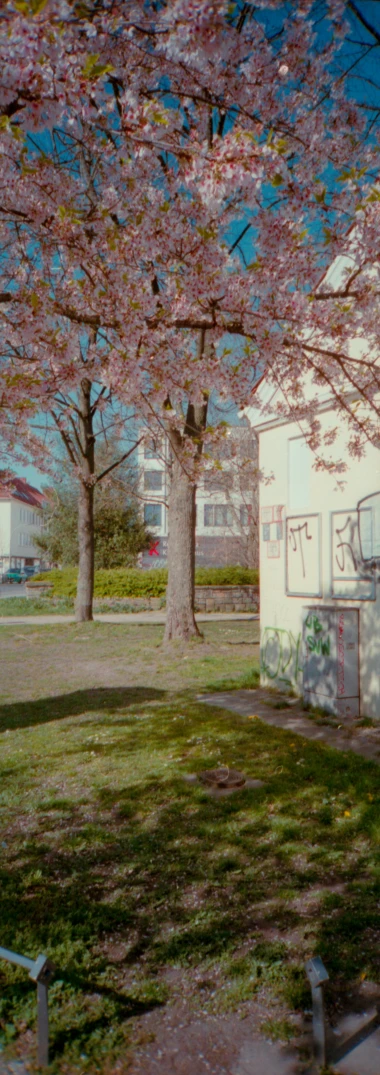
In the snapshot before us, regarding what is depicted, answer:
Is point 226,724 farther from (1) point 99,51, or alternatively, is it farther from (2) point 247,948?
(1) point 99,51

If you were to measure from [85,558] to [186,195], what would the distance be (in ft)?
49.6

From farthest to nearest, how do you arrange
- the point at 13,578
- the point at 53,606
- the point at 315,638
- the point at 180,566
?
the point at 13,578 < the point at 53,606 < the point at 180,566 < the point at 315,638

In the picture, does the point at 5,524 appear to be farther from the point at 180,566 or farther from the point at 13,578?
the point at 180,566

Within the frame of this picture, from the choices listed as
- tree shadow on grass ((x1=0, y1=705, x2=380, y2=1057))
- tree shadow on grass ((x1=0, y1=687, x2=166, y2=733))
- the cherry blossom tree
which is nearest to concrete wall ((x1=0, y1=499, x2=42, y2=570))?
tree shadow on grass ((x1=0, y1=687, x2=166, y2=733))

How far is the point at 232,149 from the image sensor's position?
13.3ft

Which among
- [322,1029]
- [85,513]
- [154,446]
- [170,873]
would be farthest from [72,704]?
[85,513]

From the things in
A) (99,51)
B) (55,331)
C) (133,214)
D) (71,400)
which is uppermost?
(71,400)

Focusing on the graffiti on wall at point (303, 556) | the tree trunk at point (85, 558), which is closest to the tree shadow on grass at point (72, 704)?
the graffiti on wall at point (303, 556)

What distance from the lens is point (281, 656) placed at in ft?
31.5

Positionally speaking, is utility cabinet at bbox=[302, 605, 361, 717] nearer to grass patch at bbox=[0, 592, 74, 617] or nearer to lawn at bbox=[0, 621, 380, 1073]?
lawn at bbox=[0, 621, 380, 1073]

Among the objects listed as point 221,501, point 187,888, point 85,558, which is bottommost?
point 187,888

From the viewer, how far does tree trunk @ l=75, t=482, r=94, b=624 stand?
1994 centimetres

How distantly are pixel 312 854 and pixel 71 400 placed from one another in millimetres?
16495

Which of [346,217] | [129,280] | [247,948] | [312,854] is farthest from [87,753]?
[346,217]
